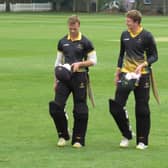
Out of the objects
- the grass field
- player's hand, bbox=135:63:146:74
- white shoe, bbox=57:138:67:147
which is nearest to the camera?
the grass field

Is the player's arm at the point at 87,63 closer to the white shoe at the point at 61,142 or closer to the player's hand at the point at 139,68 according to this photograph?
the player's hand at the point at 139,68

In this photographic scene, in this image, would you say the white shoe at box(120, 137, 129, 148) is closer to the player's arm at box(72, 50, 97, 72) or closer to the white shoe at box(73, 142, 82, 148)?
the white shoe at box(73, 142, 82, 148)

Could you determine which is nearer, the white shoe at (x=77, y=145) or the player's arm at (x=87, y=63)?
the player's arm at (x=87, y=63)

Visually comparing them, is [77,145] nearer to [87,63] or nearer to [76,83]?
[76,83]

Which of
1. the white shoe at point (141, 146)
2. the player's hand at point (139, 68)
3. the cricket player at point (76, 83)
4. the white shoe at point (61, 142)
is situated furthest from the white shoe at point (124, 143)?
the player's hand at point (139, 68)

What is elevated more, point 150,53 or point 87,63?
point 150,53

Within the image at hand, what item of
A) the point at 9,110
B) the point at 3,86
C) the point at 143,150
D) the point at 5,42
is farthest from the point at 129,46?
the point at 5,42

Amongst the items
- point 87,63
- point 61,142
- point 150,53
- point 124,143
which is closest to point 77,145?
point 61,142

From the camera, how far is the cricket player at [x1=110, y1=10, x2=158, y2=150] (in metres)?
10.2

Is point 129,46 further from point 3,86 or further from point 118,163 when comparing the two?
point 3,86

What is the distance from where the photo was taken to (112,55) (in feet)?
92.3

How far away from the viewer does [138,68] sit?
10070 mm

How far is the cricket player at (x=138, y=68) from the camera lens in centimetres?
1016

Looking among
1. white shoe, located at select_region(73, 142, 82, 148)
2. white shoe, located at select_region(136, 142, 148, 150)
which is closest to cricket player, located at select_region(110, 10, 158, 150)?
white shoe, located at select_region(136, 142, 148, 150)
